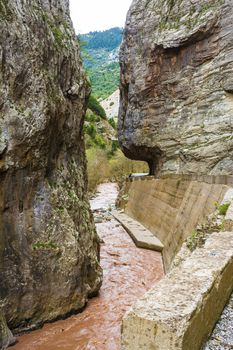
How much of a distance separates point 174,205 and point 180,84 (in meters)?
11.3

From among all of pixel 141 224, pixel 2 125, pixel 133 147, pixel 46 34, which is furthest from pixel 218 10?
pixel 2 125

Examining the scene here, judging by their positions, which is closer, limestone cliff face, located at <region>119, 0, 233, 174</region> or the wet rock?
the wet rock

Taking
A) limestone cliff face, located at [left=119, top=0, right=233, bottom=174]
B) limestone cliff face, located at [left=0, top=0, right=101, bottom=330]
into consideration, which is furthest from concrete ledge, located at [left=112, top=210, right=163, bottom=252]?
limestone cliff face, located at [left=0, top=0, right=101, bottom=330]

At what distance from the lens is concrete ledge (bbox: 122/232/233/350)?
2.40m

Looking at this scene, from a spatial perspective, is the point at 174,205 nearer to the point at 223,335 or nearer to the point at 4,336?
the point at 4,336

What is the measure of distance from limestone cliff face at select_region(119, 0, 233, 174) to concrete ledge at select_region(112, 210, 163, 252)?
494 centimetres

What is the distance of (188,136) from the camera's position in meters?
22.5

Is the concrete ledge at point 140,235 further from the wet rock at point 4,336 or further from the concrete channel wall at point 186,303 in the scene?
the concrete channel wall at point 186,303

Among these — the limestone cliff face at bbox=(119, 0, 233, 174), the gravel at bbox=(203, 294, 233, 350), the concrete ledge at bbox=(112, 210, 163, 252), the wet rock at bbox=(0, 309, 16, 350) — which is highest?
the limestone cliff face at bbox=(119, 0, 233, 174)

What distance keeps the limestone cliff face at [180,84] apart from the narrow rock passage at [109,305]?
8646 millimetres

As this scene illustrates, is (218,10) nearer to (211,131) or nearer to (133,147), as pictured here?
(211,131)

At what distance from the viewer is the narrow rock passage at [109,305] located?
7.43m

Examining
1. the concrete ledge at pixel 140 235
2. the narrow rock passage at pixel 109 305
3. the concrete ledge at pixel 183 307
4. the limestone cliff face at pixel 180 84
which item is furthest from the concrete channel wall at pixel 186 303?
the limestone cliff face at pixel 180 84

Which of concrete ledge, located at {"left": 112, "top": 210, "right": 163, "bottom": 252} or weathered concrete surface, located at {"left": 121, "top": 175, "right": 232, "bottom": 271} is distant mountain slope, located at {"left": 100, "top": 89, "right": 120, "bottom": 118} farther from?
concrete ledge, located at {"left": 112, "top": 210, "right": 163, "bottom": 252}
